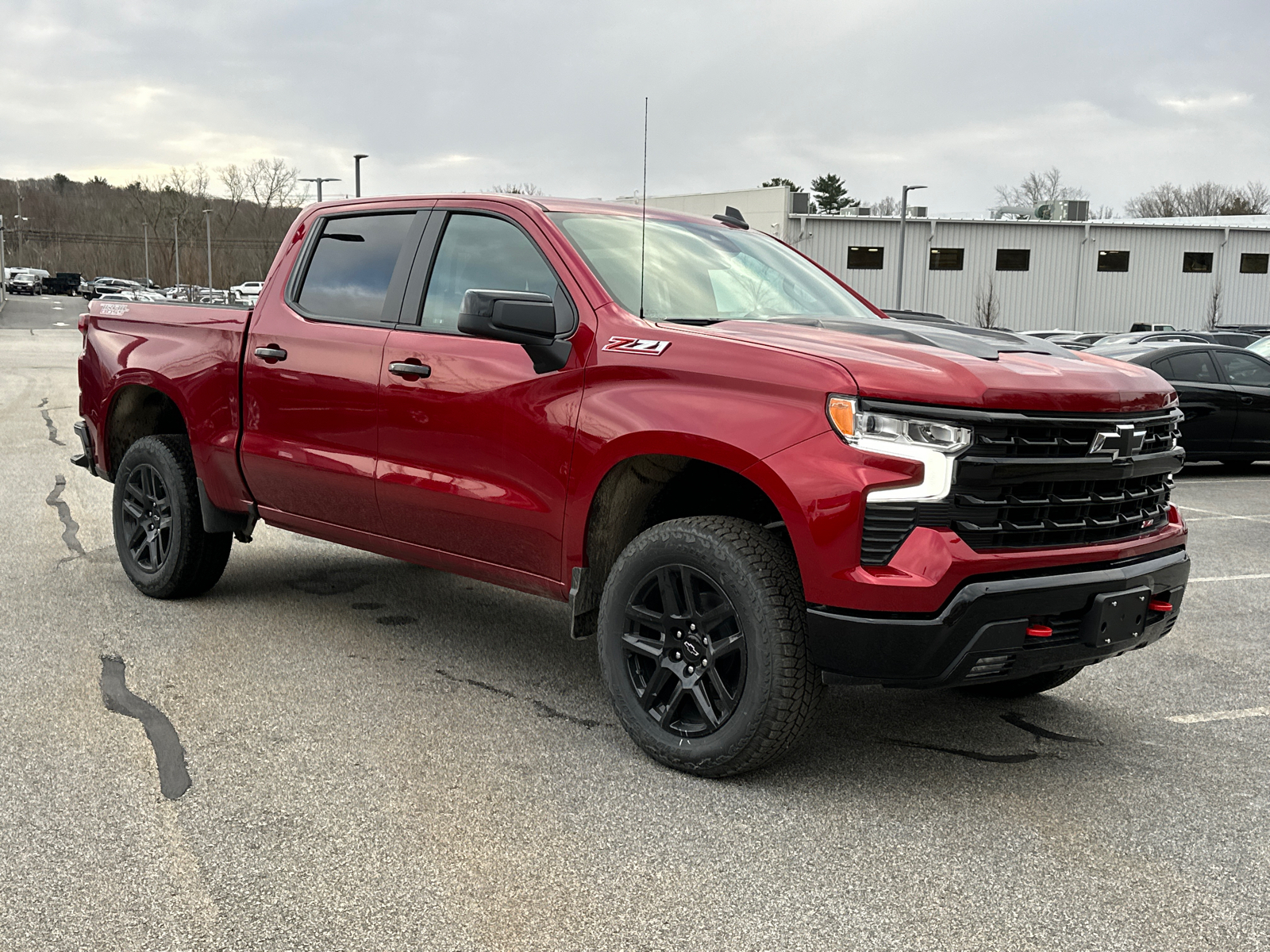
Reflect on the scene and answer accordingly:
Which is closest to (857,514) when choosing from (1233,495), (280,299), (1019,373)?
(1019,373)

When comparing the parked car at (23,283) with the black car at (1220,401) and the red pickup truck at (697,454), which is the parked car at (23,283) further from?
the red pickup truck at (697,454)

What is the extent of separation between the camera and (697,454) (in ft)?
12.4

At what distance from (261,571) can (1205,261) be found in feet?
202

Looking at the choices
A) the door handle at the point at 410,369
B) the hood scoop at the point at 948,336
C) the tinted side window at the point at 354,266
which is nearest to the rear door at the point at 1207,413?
the hood scoop at the point at 948,336

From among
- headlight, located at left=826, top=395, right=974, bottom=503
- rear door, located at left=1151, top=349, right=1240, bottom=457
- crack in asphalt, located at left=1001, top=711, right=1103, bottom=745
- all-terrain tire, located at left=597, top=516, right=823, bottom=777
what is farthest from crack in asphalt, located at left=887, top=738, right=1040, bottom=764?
rear door, located at left=1151, top=349, right=1240, bottom=457

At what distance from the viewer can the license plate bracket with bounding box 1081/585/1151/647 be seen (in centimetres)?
355

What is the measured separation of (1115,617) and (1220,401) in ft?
35.2

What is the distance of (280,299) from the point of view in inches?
217

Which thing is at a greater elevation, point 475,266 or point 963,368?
point 475,266

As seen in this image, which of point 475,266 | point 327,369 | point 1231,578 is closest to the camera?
point 475,266

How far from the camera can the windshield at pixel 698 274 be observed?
4387mm

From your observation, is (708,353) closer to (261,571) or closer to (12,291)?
(261,571)

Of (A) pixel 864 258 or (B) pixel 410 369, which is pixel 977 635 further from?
(A) pixel 864 258

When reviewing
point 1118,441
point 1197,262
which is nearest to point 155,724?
point 1118,441
